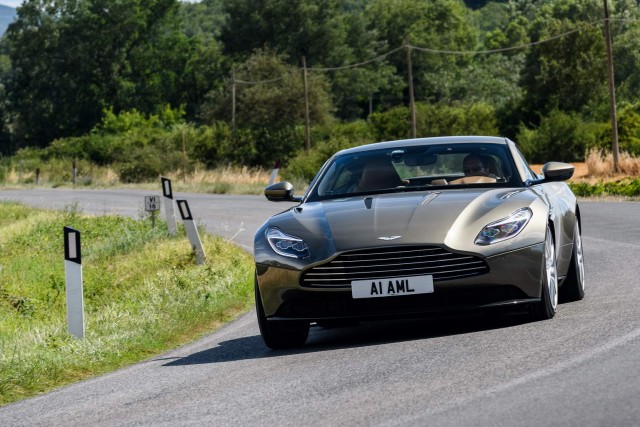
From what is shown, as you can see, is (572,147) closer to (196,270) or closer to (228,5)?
(196,270)

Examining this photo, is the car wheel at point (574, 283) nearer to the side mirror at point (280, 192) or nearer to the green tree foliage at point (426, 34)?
the side mirror at point (280, 192)

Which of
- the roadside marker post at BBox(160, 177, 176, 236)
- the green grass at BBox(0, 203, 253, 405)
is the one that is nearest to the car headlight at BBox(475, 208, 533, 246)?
the green grass at BBox(0, 203, 253, 405)

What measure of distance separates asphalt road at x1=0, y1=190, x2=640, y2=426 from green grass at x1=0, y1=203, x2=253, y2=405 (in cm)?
52

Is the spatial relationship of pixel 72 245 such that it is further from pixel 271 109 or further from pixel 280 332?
pixel 271 109

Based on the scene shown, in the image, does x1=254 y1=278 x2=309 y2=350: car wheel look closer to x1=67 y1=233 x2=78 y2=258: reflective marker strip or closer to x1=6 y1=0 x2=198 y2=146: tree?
x1=67 y1=233 x2=78 y2=258: reflective marker strip

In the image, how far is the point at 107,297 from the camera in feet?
56.5

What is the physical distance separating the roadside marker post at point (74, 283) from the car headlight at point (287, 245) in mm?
2543

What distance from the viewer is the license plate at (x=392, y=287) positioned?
8.41 metres

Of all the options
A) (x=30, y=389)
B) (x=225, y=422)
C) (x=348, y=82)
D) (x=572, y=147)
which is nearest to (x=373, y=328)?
(x=30, y=389)

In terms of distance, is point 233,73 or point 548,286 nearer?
point 548,286

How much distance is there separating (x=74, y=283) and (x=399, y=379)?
4836mm

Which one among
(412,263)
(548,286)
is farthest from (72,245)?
(548,286)

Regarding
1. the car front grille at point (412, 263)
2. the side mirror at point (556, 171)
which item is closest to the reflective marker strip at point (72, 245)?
the car front grille at point (412, 263)

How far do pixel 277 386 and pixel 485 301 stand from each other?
180cm
